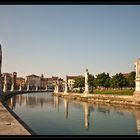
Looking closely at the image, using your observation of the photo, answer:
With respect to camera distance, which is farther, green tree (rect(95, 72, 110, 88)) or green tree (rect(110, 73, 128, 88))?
green tree (rect(95, 72, 110, 88))

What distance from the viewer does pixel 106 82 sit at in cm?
9112

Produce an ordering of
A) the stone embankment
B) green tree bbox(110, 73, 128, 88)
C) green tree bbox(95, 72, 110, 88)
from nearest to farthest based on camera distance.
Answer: the stone embankment
green tree bbox(110, 73, 128, 88)
green tree bbox(95, 72, 110, 88)

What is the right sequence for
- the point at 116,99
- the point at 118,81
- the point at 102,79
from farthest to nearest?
the point at 102,79 → the point at 118,81 → the point at 116,99

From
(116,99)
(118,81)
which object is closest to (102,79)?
(118,81)

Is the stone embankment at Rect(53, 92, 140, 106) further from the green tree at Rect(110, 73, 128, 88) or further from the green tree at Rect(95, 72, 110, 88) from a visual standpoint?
the green tree at Rect(95, 72, 110, 88)

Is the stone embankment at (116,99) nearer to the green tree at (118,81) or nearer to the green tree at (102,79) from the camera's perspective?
the green tree at (118,81)

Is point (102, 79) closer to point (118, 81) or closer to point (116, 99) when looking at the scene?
point (118, 81)

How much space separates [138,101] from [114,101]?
7496 mm

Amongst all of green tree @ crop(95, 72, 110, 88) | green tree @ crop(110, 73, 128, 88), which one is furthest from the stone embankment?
green tree @ crop(95, 72, 110, 88)

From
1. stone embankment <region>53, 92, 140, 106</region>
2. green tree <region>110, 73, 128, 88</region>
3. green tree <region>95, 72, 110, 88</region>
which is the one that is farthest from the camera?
green tree <region>95, 72, 110, 88</region>

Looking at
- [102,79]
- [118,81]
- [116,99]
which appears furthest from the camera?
[102,79]

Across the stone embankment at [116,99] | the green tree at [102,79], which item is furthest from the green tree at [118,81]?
the stone embankment at [116,99]
